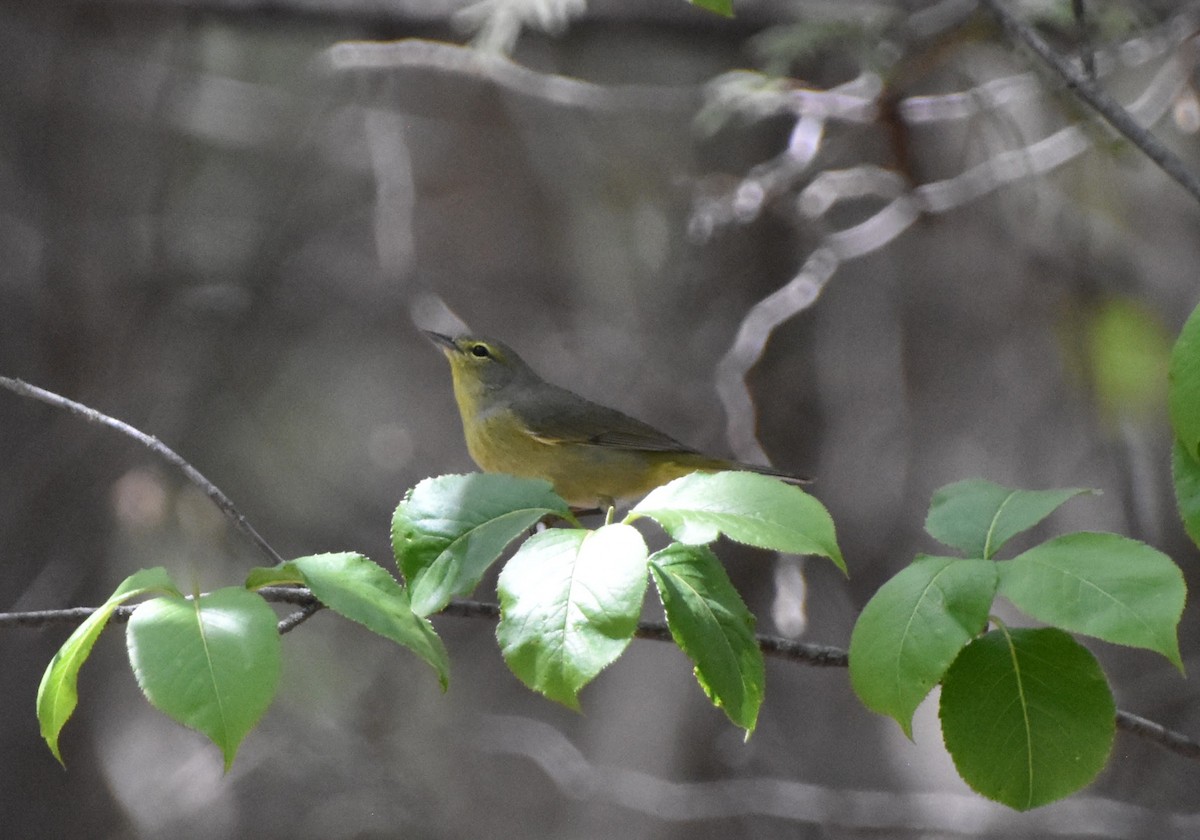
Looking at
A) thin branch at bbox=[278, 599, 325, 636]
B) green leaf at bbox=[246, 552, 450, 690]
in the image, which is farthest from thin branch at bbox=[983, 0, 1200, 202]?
thin branch at bbox=[278, 599, 325, 636]

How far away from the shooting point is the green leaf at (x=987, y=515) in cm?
151

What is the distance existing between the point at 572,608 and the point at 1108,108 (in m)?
1.38

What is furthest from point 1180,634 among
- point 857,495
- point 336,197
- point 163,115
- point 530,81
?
point 163,115

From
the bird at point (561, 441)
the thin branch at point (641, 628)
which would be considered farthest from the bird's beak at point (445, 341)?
the thin branch at point (641, 628)

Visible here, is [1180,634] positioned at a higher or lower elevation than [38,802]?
higher

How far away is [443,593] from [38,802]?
18.0 ft

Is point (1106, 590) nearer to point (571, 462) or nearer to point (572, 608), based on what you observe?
point (572, 608)

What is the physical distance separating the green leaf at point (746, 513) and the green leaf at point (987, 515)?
0.79 ft

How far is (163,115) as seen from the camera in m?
6.96

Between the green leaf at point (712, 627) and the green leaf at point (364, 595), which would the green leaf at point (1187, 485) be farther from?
the green leaf at point (364, 595)

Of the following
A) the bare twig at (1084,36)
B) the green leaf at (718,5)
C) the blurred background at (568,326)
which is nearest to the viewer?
the green leaf at (718,5)

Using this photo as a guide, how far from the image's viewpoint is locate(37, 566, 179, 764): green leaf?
1355 mm

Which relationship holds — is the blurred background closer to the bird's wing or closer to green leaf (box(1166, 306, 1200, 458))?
the bird's wing

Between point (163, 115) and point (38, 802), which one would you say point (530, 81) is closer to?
point (163, 115)
